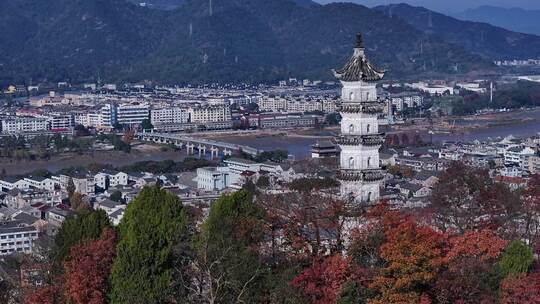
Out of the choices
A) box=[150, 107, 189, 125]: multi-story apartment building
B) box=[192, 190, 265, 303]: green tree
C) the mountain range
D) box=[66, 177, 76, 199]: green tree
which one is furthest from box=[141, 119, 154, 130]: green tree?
box=[192, 190, 265, 303]: green tree

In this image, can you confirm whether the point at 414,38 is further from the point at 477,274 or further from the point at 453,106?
the point at 477,274

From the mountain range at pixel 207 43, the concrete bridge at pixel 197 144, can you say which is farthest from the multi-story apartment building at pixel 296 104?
the mountain range at pixel 207 43

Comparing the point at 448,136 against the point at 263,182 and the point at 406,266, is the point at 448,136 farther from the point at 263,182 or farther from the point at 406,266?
the point at 406,266

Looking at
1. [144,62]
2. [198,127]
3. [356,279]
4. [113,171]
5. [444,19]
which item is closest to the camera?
[356,279]

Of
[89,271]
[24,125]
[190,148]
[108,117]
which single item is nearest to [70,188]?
[190,148]

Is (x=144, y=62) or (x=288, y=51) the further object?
(x=288, y=51)

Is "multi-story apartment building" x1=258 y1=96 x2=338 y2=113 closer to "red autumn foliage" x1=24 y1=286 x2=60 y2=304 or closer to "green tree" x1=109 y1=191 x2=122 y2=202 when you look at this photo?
"green tree" x1=109 y1=191 x2=122 y2=202

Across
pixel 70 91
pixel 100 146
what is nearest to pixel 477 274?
pixel 100 146
